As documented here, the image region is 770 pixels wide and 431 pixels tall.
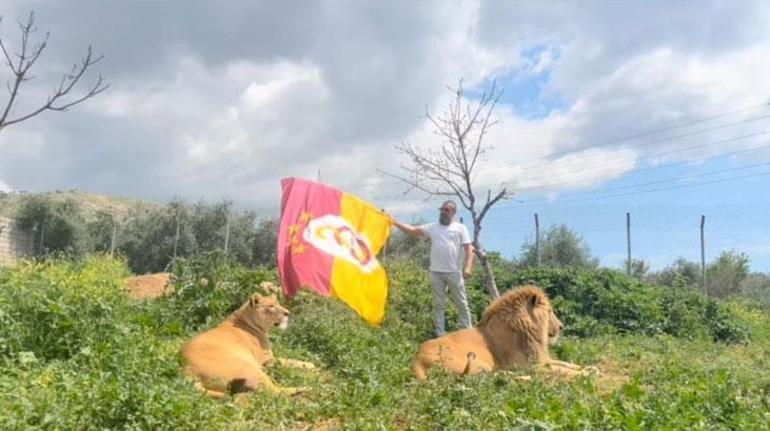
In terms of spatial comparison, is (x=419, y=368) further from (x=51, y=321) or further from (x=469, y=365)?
(x=51, y=321)

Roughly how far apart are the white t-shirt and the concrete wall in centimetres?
2007

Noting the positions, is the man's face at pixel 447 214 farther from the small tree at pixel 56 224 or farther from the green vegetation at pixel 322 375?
the small tree at pixel 56 224

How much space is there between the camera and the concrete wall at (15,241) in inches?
1108

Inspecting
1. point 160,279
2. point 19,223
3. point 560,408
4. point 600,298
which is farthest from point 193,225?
point 560,408

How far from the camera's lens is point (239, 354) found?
319 inches

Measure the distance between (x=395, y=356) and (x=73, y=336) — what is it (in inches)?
150

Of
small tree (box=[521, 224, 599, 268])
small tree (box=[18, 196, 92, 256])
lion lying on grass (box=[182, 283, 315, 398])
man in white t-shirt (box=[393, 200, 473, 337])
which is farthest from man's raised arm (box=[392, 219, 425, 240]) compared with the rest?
small tree (box=[18, 196, 92, 256])

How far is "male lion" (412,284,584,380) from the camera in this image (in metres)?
8.80

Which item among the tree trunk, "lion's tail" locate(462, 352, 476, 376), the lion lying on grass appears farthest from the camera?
the tree trunk

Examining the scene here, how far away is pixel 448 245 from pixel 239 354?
4142 millimetres

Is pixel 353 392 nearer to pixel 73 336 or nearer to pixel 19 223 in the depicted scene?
pixel 73 336

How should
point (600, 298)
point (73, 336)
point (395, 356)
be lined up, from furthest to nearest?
point (600, 298) → point (395, 356) → point (73, 336)

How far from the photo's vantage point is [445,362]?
27.7ft

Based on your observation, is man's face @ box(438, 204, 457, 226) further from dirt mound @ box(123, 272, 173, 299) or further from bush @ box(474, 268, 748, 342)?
dirt mound @ box(123, 272, 173, 299)
